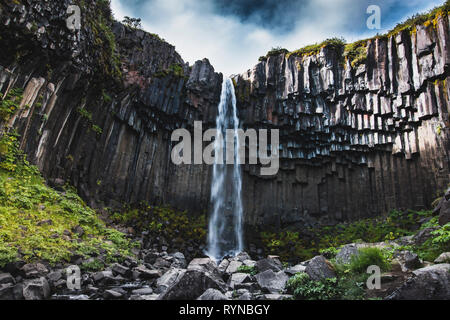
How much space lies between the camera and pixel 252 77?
23.2 meters

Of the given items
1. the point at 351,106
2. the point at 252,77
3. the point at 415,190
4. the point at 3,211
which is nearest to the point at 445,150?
the point at 415,190

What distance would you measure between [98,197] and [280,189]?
13108 mm

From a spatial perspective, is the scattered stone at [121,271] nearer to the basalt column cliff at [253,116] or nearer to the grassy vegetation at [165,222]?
the basalt column cliff at [253,116]

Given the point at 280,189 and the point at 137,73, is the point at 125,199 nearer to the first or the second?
the point at 137,73

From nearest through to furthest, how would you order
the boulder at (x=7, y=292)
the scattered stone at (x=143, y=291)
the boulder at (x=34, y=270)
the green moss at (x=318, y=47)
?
1. the boulder at (x=7, y=292)
2. the boulder at (x=34, y=270)
3. the scattered stone at (x=143, y=291)
4. the green moss at (x=318, y=47)

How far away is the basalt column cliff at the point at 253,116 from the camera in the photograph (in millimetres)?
13273

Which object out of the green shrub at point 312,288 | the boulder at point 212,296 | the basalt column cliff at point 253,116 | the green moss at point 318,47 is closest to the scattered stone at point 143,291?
the boulder at point 212,296

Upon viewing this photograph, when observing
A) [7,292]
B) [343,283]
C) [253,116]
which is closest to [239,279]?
[343,283]

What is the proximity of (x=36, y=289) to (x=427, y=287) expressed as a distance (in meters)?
7.47

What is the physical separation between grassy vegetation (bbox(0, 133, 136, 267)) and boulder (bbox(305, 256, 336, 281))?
6274 millimetres

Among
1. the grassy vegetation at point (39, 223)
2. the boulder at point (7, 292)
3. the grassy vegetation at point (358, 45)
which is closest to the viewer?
the boulder at point (7, 292)

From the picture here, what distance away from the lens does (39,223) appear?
938 cm

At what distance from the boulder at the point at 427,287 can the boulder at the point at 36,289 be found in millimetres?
6816
